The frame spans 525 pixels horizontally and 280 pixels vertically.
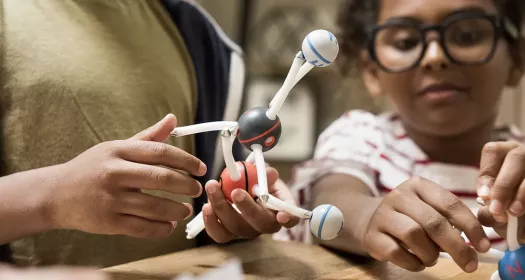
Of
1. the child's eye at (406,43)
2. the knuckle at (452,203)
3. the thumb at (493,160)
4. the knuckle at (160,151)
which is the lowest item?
the knuckle at (452,203)

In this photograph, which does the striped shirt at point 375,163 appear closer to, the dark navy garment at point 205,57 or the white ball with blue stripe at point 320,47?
the dark navy garment at point 205,57

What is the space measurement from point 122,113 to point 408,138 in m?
0.47

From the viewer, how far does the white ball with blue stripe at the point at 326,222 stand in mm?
449

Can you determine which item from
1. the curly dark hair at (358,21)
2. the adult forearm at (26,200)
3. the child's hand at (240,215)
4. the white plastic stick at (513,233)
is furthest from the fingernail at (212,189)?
the curly dark hair at (358,21)

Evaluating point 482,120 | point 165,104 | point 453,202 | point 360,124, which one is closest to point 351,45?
point 360,124

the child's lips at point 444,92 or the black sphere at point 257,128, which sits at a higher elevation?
the black sphere at point 257,128

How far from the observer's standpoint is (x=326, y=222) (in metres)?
0.45

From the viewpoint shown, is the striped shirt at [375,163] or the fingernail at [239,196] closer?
the fingernail at [239,196]

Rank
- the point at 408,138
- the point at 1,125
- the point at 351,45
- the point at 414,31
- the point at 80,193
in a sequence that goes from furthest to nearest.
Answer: the point at 351,45
the point at 408,138
the point at 414,31
the point at 1,125
the point at 80,193

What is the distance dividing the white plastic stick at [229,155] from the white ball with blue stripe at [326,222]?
7cm

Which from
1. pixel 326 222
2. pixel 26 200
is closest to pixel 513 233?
pixel 326 222

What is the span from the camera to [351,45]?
3.56 feet

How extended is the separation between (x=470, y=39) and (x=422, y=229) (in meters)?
0.41

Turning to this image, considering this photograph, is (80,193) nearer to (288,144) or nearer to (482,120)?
(482,120)
